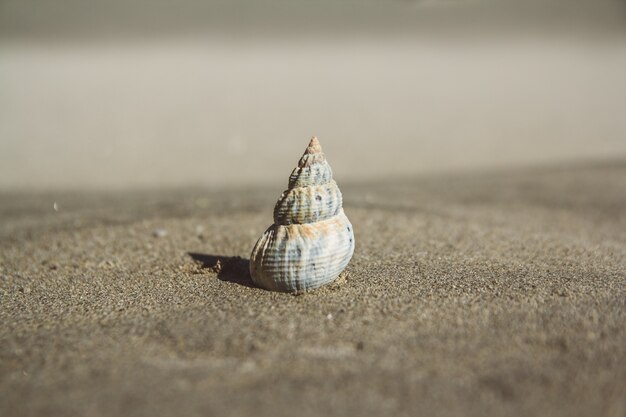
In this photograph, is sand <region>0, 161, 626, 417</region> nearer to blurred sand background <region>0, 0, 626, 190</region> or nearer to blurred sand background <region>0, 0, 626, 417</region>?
blurred sand background <region>0, 0, 626, 417</region>

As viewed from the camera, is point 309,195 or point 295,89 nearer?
point 309,195

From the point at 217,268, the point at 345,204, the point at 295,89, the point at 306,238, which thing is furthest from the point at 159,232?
the point at 295,89

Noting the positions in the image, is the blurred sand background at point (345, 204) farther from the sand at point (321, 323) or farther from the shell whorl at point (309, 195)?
the shell whorl at point (309, 195)

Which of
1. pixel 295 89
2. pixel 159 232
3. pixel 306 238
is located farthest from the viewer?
pixel 295 89

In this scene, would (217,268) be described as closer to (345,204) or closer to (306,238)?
(306,238)

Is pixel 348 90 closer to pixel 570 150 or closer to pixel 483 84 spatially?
pixel 483 84

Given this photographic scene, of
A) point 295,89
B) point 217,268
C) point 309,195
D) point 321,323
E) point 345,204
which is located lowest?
point 321,323

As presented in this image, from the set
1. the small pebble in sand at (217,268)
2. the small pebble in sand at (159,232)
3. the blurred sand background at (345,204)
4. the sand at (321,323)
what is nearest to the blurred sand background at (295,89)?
the blurred sand background at (345,204)

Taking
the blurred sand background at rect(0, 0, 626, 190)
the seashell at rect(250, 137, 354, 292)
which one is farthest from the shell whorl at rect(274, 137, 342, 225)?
the blurred sand background at rect(0, 0, 626, 190)

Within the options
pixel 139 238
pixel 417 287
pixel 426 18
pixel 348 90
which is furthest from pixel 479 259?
pixel 426 18
